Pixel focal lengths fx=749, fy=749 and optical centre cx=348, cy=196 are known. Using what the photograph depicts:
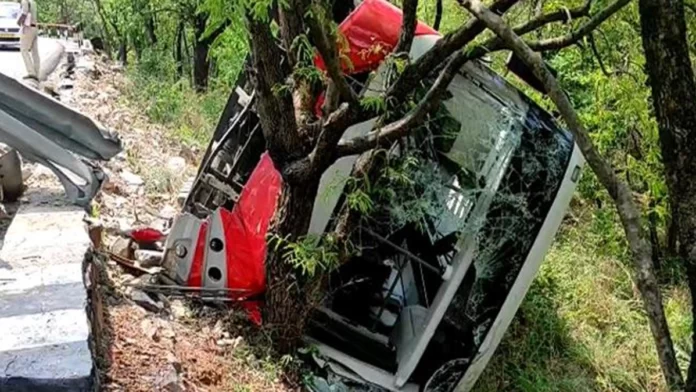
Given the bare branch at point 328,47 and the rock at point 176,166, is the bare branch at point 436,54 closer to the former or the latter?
the bare branch at point 328,47

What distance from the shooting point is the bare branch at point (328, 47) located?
133 inches

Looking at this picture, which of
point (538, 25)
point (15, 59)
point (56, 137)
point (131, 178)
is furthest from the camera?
point (15, 59)

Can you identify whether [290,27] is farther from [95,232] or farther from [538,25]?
[95,232]

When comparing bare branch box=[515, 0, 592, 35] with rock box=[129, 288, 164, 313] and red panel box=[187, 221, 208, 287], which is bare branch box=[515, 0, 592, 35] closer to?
red panel box=[187, 221, 208, 287]

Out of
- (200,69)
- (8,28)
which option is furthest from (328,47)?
(200,69)

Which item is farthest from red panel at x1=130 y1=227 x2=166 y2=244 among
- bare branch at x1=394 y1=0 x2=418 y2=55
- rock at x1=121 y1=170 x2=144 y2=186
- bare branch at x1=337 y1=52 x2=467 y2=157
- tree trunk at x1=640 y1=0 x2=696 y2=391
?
tree trunk at x1=640 y1=0 x2=696 y2=391

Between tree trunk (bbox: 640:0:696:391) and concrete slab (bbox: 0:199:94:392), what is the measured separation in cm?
218

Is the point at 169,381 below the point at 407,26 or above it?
below

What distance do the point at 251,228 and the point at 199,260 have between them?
15.9 inches

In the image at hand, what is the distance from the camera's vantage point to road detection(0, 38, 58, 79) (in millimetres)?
7988

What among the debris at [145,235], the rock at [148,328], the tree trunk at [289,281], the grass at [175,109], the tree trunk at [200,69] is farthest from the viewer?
the tree trunk at [200,69]

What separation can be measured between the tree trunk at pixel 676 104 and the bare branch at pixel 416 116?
1.10 metres

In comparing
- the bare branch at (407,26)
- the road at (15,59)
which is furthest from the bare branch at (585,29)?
the road at (15,59)

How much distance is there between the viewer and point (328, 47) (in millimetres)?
3518
